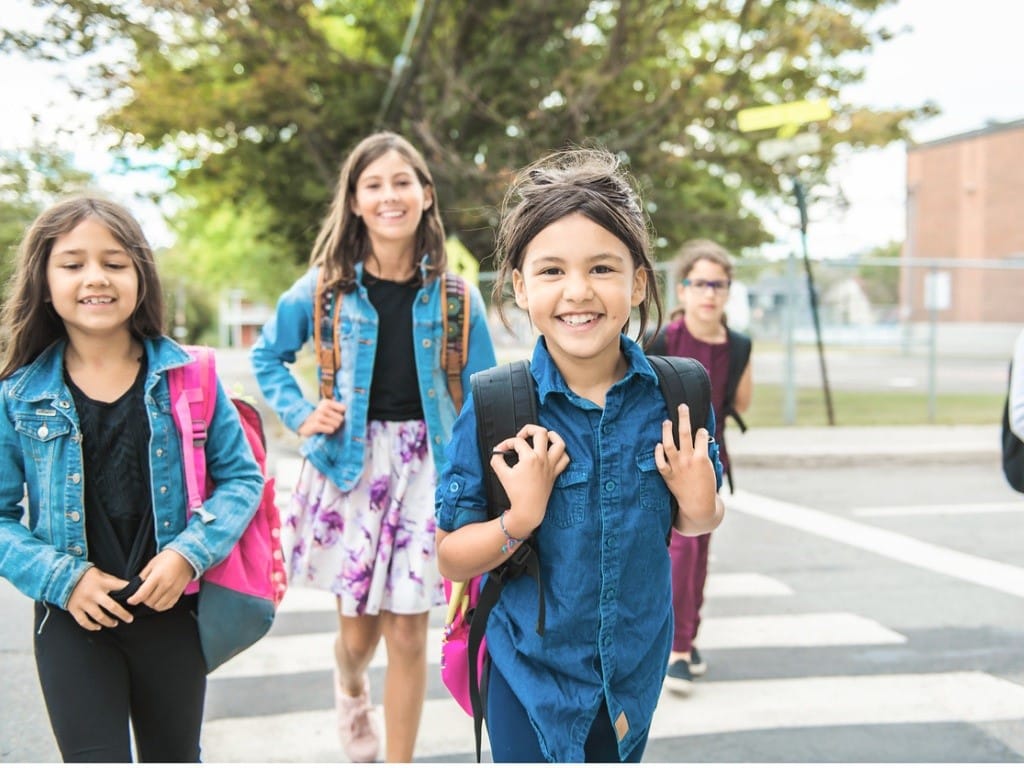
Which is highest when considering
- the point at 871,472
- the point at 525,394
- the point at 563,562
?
the point at 525,394

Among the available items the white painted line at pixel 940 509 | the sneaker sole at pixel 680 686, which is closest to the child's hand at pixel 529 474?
the sneaker sole at pixel 680 686

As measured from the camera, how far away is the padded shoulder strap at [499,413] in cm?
204

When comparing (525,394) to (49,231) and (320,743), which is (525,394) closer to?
(49,231)

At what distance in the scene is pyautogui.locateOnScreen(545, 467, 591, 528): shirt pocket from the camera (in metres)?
2.03

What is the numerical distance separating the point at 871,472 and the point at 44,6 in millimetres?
11593

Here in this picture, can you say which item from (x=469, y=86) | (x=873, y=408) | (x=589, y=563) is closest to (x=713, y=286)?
(x=589, y=563)

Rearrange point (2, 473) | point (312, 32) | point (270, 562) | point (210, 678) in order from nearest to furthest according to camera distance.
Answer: point (2, 473)
point (270, 562)
point (210, 678)
point (312, 32)

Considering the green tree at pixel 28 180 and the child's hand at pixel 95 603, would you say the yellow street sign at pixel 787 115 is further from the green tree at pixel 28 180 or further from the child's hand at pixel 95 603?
the child's hand at pixel 95 603

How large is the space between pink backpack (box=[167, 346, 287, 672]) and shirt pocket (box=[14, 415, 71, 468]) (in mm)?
258

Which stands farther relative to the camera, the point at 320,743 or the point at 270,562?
the point at 320,743

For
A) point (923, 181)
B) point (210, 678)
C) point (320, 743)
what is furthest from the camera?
point (923, 181)

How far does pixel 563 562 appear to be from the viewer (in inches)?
80.4

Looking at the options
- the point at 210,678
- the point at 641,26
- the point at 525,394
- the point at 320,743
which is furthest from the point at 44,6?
the point at 525,394

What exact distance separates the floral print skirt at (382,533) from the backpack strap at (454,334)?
18 centimetres
